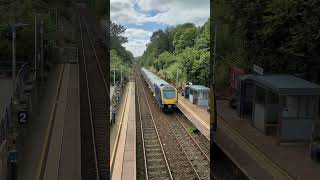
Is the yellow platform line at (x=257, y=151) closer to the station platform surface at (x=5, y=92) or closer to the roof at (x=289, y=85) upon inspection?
the roof at (x=289, y=85)

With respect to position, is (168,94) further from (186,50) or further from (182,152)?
(182,152)

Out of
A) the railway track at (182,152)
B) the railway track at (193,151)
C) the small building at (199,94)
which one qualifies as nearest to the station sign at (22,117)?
the railway track at (182,152)

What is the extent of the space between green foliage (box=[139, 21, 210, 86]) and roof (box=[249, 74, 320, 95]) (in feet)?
5.25

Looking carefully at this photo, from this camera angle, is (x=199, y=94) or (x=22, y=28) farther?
(x=199, y=94)

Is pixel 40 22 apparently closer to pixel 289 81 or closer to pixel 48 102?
pixel 48 102

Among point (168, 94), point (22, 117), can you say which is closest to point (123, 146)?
point (22, 117)

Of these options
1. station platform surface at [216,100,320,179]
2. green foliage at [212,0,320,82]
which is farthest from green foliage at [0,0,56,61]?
station platform surface at [216,100,320,179]

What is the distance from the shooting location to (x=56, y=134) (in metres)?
6.15

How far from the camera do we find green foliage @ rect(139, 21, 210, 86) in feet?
25.3

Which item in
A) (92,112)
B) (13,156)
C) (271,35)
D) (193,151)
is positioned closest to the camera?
(13,156)

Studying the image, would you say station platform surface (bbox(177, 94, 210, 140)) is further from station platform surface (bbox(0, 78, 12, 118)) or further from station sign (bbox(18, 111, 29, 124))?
station platform surface (bbox(0, 78, 12, 118))

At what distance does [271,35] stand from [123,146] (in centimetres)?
353

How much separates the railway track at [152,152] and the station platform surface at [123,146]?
33 cm

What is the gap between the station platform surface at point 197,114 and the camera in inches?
321
